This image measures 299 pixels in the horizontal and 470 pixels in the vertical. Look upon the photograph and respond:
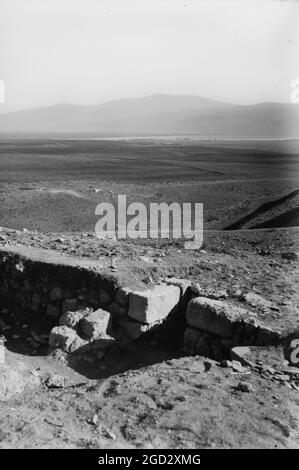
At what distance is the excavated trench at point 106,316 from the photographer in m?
6.73

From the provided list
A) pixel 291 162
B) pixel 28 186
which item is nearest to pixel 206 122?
pixel 291 162

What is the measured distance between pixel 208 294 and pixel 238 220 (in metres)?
10.1

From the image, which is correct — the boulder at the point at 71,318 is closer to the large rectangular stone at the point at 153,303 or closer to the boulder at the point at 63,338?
the boulder at the point at 63,338

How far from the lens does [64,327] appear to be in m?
6.96

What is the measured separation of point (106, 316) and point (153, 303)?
2.29ft

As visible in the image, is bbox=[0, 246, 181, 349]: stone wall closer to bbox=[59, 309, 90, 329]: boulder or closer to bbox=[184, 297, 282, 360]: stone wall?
bbox=[59, 309, 90, 329]: boulder

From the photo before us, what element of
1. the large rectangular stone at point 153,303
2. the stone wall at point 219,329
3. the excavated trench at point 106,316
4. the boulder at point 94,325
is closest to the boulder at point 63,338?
the excavated trench at point 106,316

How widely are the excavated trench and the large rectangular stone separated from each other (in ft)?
0.04

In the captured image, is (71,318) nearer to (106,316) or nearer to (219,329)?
(106,316)

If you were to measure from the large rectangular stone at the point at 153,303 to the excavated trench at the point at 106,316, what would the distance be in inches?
0.5

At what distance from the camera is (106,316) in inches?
278

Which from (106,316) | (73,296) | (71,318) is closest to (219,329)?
(106,316)

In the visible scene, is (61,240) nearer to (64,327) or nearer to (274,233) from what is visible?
(64,327)
